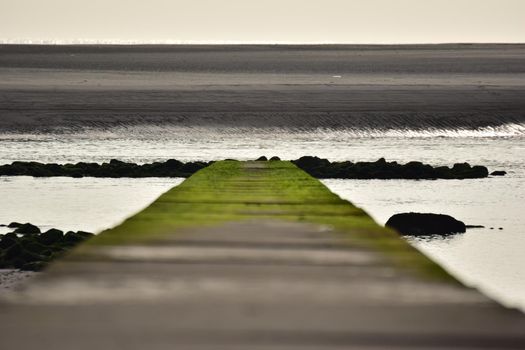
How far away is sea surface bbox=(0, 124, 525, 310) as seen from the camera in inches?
611

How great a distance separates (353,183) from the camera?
1023 inches

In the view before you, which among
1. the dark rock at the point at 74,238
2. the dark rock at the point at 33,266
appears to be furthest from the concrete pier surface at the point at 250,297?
the dark rock at the point at 74,238

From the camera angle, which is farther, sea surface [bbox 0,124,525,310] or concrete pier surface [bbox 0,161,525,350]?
sea surface [bbox 0,124,525,310]

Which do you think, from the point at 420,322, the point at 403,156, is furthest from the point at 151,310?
the point at 403,156

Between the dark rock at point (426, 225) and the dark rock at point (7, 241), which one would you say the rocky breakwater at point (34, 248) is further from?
the dark rock at point (426, 225)

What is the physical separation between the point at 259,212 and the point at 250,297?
428 centimetres

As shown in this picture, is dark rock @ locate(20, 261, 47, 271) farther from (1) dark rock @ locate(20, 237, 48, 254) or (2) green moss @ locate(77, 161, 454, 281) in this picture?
(2) green moss @ locate(77, 161, 454, 281)

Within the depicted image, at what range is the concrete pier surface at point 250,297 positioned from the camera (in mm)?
4551

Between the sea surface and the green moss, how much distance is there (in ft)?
2.93

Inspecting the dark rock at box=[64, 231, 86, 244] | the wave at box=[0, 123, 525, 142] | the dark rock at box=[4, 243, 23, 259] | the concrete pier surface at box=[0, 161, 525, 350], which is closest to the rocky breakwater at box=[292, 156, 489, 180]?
the dark rock at box=[64, 231, 86, 244]

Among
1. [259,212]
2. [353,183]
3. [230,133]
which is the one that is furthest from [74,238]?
[230,133]

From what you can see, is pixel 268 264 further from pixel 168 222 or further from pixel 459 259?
pixel 459 259

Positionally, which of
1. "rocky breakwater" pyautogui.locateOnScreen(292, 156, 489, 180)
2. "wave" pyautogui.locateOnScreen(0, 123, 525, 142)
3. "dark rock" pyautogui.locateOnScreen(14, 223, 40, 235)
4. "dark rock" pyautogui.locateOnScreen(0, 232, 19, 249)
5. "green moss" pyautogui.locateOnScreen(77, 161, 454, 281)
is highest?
"wave" pyautogui.locateOnScreen(0, 123, 525, 142)

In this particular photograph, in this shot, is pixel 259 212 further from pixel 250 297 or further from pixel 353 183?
pixel 353 183
